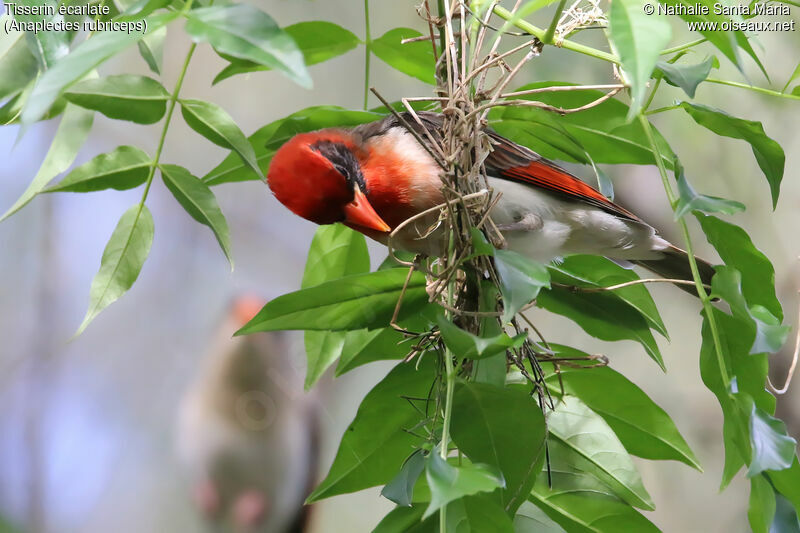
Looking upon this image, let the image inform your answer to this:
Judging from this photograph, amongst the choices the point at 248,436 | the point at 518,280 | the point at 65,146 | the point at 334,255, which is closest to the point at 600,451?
the point at 518,280

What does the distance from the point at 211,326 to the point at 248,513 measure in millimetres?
499

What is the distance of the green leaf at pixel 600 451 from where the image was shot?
28.2 inches

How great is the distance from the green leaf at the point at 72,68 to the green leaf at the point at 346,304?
10.0 inches

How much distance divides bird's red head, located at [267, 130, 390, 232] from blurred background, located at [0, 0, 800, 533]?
1.19m

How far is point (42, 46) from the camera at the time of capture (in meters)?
0.67

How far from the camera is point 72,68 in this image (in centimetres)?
45

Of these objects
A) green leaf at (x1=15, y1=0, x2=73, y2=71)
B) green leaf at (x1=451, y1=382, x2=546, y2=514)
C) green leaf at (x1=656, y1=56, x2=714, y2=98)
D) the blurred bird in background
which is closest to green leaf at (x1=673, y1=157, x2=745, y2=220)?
green leaf at (x1=656, y1=56, x2=714, y2=98)

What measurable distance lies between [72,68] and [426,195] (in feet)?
1.61

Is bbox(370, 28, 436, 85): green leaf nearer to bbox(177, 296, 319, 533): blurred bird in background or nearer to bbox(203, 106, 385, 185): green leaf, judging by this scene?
bbox(203, 106, 385, 185): green leaf

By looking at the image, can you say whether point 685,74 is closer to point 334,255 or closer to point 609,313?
point 609,313

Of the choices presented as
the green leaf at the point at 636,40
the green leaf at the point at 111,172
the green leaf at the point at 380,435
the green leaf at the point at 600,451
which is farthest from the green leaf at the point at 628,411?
the green leaf at the point at 111,172

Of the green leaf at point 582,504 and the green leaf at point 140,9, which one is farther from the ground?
the green leaf at point 140,9

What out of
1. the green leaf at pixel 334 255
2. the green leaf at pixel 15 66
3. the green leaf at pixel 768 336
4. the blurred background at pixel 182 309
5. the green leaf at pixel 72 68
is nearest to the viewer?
the green leaf at pixel 72 68

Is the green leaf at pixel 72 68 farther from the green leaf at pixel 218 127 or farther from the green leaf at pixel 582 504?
the green leaf at pixel 582 504
